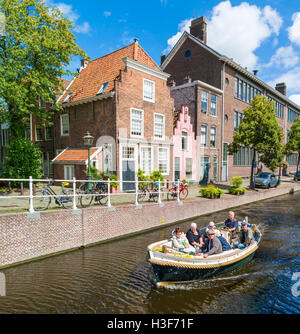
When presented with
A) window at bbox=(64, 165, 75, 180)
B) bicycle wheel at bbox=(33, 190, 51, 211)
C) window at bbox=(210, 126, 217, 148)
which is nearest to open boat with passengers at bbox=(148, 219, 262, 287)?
bicycle wheel at bbox=(33, 190, 51, 211)

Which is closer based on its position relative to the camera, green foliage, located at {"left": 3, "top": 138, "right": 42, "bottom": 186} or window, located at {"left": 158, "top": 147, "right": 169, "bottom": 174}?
green foliage, located at {"left": 3, "top": 138, "right": 42, "bottom": 186}

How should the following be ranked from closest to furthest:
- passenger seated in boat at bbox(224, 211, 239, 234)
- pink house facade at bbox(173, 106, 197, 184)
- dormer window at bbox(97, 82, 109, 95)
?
passenger seated in boat at bbox(224, 211, 239, 234) → dormer window at bbox(97, 82, 109, 95) → pink house facade at bbox(173, 106, 197, 184)

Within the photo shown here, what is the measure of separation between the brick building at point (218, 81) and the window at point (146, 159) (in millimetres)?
7430

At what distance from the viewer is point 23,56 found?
15.3 metres

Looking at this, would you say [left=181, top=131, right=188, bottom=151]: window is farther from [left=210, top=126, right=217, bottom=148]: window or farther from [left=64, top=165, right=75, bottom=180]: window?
[left=64, top=165, right=75, bottom=180]: window

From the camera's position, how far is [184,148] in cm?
2295

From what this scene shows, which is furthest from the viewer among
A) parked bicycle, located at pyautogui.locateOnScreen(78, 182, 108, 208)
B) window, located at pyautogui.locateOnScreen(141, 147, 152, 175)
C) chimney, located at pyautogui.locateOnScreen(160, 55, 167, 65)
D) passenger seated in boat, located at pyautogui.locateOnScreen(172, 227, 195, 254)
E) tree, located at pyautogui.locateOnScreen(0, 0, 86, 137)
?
chimney, located at pyautogui.locateOnScreen(160, 55, 167, 65)

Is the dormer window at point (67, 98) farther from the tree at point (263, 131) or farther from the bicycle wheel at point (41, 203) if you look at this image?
the tree at point (263, 131)

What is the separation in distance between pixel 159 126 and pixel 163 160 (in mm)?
2911

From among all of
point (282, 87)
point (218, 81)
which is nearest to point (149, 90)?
point (218, 81)

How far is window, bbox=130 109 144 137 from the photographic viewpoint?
1767cm

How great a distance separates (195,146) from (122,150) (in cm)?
971

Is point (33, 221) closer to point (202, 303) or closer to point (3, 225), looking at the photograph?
point (3, 225)

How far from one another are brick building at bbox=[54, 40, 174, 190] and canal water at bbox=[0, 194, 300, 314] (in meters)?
8.69
